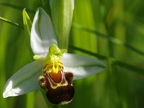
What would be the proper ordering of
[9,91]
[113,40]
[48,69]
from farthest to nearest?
[113,40]
[48,69]
[9,91]

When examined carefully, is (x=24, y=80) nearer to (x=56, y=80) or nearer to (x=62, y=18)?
(x=56, y=80)

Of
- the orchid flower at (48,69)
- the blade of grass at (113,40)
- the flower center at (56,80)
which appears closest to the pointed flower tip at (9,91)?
the orchid flower at (48,69)

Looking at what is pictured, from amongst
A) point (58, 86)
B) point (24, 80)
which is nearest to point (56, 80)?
point (58, 86)

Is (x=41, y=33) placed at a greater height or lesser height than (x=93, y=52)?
greater

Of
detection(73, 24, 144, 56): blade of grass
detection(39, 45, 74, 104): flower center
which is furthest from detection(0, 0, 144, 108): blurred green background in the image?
detection(39, 45, 74, 104): flower center

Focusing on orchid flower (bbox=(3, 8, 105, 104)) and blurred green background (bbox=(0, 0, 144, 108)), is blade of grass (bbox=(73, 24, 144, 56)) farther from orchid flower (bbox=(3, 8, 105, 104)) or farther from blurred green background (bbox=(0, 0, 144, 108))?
orchid flower (bbox=(3, 8, 105, 104))

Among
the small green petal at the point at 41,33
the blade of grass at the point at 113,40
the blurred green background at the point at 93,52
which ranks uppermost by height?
the small green petal at the point at 41,33

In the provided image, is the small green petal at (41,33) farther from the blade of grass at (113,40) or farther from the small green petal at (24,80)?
the blade of grass at (113,40)
